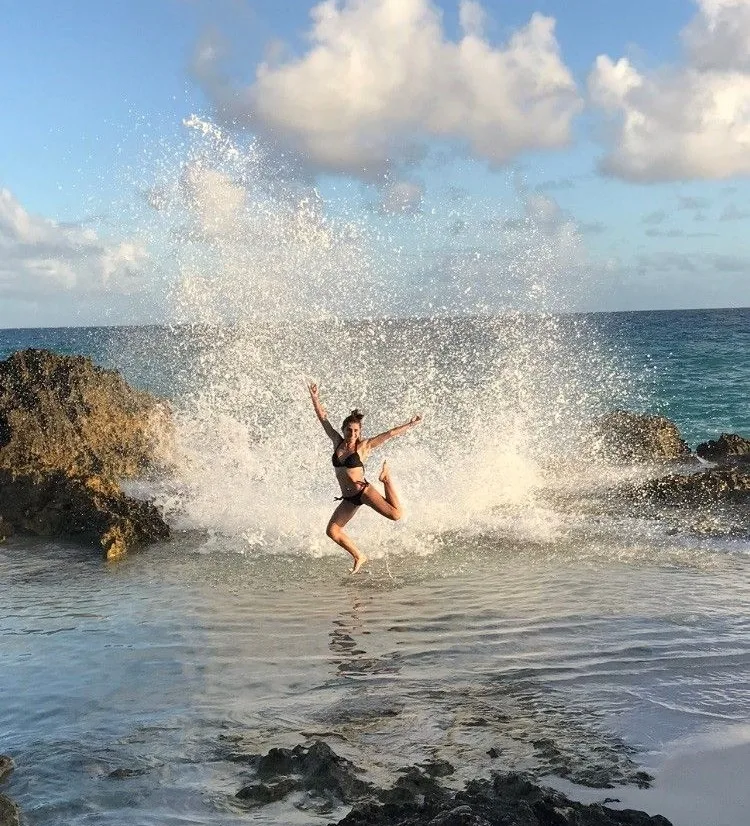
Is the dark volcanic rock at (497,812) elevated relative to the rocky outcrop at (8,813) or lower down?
elevated

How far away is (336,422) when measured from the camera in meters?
18.5

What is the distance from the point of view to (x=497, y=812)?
138 inches

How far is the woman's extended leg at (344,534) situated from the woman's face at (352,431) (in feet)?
2.35

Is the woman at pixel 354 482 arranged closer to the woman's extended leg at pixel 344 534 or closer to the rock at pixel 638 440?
the woman's extended leg at pixel 344 534

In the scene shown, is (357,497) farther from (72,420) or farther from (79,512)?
(72,420)

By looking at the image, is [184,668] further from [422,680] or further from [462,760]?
[462,760]

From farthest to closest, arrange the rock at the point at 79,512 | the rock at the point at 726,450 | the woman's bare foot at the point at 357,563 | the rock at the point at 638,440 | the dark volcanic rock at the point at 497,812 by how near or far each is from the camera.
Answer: the rock at the point at 638,440 → the rock at the point at 726,450 → the rock at the point at 79,512 → the woman's bare foot at the point at 357,563 → the dark volcanic rock at the point at 497,812

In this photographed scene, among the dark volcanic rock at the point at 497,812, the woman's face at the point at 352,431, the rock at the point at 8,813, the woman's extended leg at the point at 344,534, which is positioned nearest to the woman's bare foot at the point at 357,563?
the woman's extended leg at the point at 344,534

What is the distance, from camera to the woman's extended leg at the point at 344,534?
348 inches

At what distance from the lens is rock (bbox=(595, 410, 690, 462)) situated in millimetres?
16172

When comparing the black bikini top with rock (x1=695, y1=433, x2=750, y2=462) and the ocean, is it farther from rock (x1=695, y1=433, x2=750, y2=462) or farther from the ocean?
rock (x1=695, y1=433, x2=750, y2=462)

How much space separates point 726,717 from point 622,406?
979 inches

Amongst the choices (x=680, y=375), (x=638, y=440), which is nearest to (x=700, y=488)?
(x=638, y=440)

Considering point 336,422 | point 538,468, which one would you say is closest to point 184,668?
point 538,468
